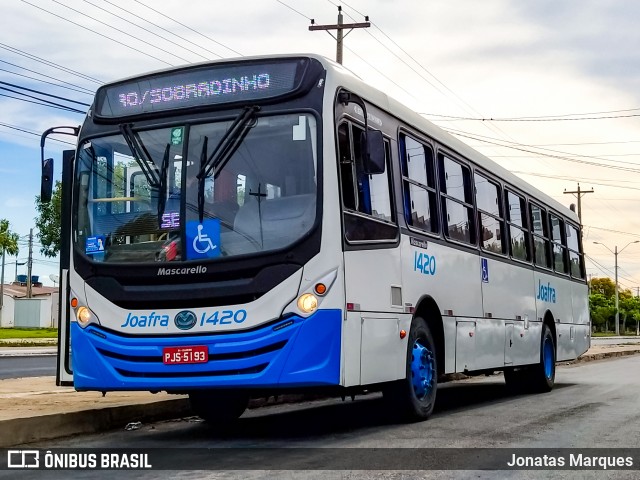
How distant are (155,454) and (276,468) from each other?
→ 1.39m

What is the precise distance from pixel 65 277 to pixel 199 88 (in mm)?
2436

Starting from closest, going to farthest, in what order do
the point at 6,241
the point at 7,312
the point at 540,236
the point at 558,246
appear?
the point at 540,236 < the point at 558,246 < the point at 6,241 < the point at 7,312

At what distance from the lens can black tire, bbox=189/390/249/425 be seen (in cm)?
1083

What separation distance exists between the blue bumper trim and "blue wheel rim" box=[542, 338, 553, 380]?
8.77 metres

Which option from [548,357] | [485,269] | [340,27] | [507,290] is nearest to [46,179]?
[485,269]

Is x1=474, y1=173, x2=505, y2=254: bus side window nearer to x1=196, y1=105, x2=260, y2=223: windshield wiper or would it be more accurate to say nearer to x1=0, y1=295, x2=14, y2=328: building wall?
x1=196, y1=105, x2=260, y2=223: windshield wiper

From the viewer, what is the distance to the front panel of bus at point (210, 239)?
8.61 m

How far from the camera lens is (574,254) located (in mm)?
20031

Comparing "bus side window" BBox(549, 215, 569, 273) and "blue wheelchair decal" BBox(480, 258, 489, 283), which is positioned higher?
"bus side window" BBox(549, 215, 569, 273)

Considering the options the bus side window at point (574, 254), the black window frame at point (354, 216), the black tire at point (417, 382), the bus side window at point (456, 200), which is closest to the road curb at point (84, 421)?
the black tire at point (417, 382)

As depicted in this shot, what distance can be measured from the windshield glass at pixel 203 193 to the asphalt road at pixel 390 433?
1.77 meters

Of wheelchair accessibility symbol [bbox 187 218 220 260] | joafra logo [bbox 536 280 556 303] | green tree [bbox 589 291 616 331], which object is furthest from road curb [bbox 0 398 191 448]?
green tree [bbox 589 291 616 331]

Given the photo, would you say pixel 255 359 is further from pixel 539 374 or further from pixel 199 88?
pixel 539 374

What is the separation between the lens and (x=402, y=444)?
8.70 meters
